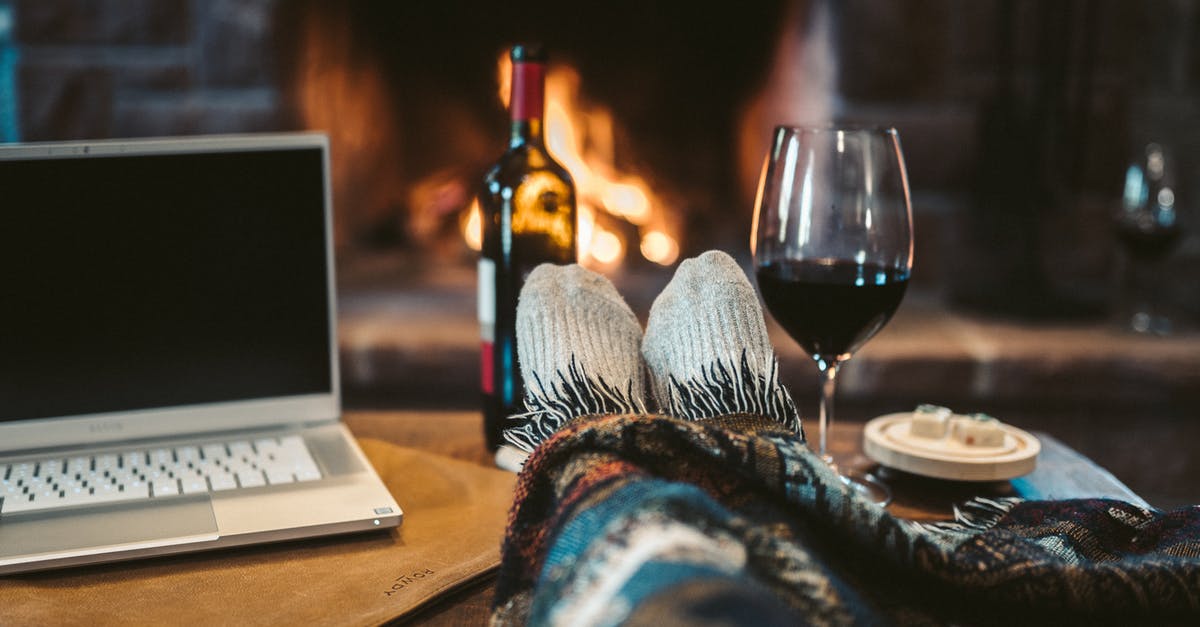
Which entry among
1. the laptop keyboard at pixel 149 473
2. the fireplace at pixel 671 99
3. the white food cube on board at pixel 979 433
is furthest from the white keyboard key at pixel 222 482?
the fireplace at pixel 671 99

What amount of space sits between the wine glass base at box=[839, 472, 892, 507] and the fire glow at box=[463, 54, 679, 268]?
123 cm

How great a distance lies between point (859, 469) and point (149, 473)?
47 centimetres

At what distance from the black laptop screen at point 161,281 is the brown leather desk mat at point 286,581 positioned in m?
0.19

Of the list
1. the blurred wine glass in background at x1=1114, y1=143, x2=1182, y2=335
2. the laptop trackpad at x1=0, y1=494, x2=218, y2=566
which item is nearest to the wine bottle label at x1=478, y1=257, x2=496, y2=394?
the laptop trackpad at x1=0, y1=494, x2=218, y2=566

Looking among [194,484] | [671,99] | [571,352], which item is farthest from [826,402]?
[671,99]

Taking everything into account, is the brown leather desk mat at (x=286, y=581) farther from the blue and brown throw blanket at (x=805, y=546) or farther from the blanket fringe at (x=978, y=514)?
the blanket fringe at (x=978, y=514)

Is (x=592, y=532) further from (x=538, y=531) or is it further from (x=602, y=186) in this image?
(x=602, y=186)

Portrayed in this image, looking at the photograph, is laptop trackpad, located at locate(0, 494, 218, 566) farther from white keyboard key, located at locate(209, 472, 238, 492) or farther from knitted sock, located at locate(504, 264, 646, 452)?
knitted sock, located at locate(504, 264, 646, 452)

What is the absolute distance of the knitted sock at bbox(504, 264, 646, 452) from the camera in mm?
606

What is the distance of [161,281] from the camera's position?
750 millimetres

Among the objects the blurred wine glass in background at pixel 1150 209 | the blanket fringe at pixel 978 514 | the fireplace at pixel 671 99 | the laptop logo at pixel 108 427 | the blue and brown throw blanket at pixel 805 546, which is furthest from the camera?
the fireplace at pixel 671 99

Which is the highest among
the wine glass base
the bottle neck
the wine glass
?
the bottle neck

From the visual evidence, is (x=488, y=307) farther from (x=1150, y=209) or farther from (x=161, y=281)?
(x=1150, y=209)

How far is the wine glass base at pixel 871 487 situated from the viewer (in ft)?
2.25
